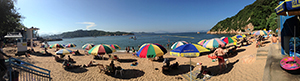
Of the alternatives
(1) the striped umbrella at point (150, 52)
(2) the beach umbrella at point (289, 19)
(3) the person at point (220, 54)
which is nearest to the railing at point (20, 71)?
(1) the striped umbrella at point (150, 52)

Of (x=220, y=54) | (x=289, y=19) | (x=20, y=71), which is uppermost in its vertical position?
(x=289, y=19)

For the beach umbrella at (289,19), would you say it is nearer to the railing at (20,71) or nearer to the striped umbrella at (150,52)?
the striped umbrella at (150,52)

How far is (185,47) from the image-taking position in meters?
6.55

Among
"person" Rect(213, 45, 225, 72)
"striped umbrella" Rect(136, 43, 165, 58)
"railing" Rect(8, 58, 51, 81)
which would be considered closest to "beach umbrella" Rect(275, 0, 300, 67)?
"person" Rect(213, 45, 225, 72)

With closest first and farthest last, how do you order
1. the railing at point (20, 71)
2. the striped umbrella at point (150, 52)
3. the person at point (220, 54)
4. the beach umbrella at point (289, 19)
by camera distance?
1. the beach umbrella at point (289, 19)
2. the railing at point (20, 71)
3. the striped umbrella at point (150, 52)
4. the person at point (220, 54)

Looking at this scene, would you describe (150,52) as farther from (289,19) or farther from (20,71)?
(289,19)

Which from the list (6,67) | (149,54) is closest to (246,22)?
(149,54)

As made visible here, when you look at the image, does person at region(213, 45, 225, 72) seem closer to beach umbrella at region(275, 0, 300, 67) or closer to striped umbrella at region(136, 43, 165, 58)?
beach umbrella at region(275, 0, 300, 67)

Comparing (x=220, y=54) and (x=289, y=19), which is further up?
(x=289, y=19)

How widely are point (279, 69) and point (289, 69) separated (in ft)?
1.73

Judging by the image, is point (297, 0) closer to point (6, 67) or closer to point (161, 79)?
point (161, 79)

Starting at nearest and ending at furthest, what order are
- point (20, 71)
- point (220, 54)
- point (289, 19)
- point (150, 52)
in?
1. point (20, 71)
2. point (289, 19)
3. point (150, 52)
4. point (220, 54)

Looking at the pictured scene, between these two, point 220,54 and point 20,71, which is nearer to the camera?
point 20,71

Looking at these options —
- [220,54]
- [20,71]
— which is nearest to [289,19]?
[220,54]
